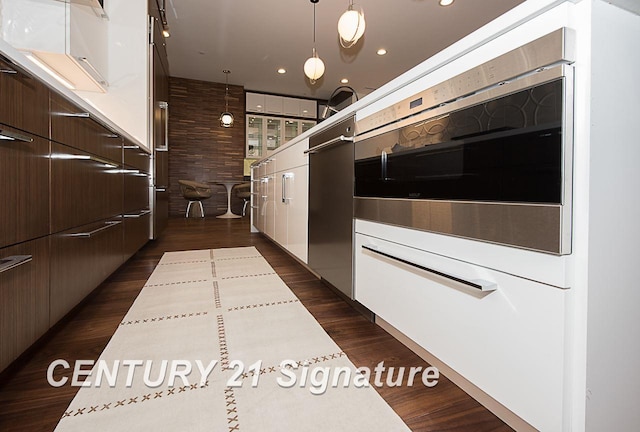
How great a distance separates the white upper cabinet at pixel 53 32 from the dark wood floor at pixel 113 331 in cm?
157

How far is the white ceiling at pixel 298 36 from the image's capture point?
3.90m

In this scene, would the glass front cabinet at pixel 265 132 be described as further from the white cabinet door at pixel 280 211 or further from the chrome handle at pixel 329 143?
the chrome handle at pixel 329 143

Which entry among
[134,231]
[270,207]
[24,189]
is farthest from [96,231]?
[270,207]

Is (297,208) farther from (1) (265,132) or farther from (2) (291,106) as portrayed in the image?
(2) (291,106)

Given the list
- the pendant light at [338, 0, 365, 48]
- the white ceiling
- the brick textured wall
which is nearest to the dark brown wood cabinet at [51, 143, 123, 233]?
the pendant light at [338, 0, 365, 48]

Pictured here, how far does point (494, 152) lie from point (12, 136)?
1.13 meters

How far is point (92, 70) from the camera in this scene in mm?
2406

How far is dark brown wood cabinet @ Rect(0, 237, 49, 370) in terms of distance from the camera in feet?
2.48

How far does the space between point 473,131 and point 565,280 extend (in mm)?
371

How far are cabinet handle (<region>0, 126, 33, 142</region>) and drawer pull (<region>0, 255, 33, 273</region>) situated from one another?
296 millimetres

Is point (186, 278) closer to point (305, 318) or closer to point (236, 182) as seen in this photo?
point (305, 318)

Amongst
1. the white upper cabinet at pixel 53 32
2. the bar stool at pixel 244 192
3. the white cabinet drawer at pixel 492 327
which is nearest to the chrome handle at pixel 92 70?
the white upper cabinet at pixel 53 32

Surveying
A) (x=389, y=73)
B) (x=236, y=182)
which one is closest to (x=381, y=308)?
(x=236, y=182)

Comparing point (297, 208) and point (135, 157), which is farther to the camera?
point (135, 157)
